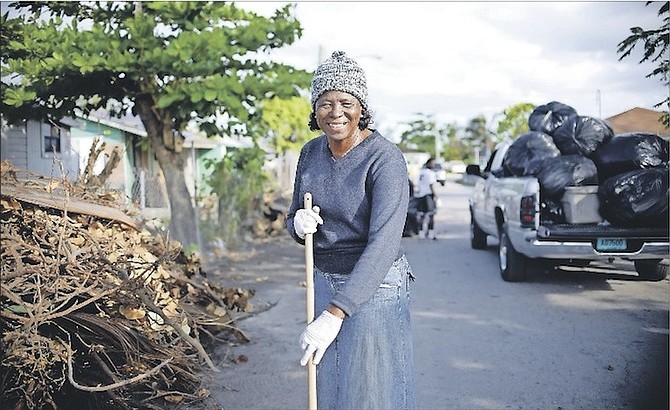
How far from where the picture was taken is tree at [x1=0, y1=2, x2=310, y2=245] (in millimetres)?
8117

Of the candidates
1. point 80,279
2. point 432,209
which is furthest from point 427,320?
point 432,209

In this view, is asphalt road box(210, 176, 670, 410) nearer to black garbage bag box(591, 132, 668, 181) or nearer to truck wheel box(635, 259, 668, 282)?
truck wheel box(635, 259, 668, 282)

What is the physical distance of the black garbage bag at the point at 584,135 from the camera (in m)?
8.69

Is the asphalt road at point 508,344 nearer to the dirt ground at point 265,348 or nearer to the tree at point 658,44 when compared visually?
the dirt ground at point 265,348

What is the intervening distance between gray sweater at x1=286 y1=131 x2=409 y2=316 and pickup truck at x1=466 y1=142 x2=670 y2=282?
18.5 ft

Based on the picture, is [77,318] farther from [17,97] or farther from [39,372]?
[17,97]

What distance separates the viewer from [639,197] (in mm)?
7730

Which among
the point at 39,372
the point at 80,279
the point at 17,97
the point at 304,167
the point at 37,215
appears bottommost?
the point at 39,372

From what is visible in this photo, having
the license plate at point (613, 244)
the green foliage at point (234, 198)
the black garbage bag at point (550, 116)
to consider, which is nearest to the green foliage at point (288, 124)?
the green foliage at point (234, 198)

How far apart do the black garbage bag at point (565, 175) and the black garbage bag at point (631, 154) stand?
18cm

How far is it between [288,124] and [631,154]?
1697 centimetres

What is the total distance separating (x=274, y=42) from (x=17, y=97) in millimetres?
3582

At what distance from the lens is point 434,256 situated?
12.1 m

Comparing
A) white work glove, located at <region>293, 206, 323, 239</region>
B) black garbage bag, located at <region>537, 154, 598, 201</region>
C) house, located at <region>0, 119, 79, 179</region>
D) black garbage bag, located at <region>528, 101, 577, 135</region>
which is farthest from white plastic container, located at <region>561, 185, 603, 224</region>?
house, located at <region>0, 119, 79, 179</region>
